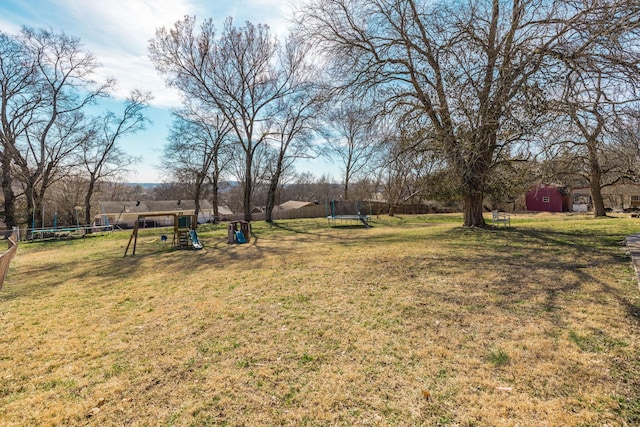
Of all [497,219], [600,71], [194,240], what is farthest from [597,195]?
[194,240]

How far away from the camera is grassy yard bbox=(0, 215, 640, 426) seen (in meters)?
2.31

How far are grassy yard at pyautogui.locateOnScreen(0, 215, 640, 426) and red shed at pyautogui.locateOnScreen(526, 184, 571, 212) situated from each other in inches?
1415

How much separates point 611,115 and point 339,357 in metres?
6.90

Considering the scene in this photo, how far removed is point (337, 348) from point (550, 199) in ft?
140

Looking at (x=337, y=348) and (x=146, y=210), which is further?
(x=146, y=210)

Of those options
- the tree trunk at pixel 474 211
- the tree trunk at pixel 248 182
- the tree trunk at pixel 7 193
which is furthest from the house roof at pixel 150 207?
the tree trunk at pixel 474 211

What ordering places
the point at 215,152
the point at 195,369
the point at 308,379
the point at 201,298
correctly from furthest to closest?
the point at 215,152, the point at 201,298, the point at 195,369, the point at 308,379

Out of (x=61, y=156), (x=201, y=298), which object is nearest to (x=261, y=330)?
(x=201, y=298)

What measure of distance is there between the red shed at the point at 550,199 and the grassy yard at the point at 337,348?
35.9 meters

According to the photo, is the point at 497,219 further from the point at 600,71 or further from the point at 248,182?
the point at 248,182

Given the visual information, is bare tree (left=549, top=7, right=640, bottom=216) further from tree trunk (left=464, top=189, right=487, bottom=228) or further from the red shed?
the red shed

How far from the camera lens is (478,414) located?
7.20 ft

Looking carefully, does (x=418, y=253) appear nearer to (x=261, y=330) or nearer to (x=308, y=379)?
(x=261, y=330)

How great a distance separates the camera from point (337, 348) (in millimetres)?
3207
